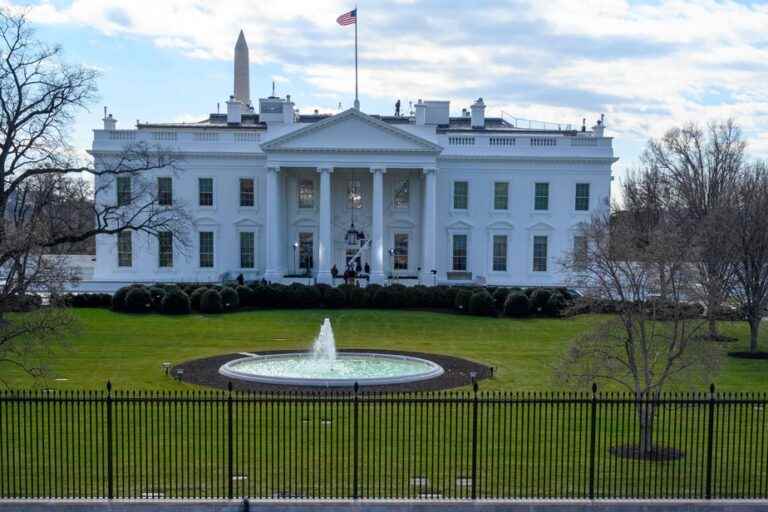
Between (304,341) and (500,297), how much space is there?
42.7ft

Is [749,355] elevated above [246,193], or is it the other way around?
[246,193]

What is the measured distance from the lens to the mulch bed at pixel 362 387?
20500 mm

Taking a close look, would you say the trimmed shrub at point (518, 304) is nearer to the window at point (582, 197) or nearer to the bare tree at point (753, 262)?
the bare tree at point (753, 262)

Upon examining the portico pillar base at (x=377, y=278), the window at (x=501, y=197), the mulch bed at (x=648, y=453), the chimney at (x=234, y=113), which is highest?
the chimney at (x=234, y=113)

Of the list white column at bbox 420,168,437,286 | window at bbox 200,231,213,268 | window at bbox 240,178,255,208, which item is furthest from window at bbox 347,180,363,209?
window at bbox 200,231,213,268

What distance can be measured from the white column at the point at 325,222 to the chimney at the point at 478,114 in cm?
1395

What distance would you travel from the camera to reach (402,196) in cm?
5206

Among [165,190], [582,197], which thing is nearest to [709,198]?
[582,197]

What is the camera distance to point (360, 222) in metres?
51.6

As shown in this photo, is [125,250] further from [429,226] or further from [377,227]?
[429,226]

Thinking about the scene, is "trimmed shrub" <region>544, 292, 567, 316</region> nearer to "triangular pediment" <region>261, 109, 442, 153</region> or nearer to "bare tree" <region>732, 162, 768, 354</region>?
"bare tree" <region>732, 162, 768, 354</region>

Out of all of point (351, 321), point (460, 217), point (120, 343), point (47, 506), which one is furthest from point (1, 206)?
point (460, 217)

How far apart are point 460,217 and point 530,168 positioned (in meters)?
5.43

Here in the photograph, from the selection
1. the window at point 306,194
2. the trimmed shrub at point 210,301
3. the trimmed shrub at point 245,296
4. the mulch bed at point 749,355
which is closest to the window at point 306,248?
the window at point 306,194
